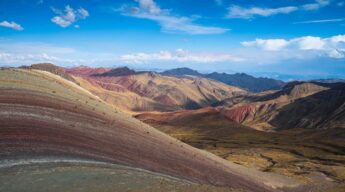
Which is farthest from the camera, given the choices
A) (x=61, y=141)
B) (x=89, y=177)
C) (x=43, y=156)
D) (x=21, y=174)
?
(x=61, y=141)

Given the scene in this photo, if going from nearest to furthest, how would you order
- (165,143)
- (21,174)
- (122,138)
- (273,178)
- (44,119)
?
1. (21,174)
2. (44,119)
3. (122,138)
4. (165,143)
5. (273,178)

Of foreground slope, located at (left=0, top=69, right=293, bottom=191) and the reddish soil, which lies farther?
the reddish soil

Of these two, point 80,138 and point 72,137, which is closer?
point 72,137

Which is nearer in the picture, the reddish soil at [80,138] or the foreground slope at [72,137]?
the foreground slope at [72,137]

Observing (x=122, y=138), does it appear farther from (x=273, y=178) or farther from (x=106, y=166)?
(x=273, y=178)

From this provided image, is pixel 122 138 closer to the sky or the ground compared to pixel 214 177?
closer to the sky

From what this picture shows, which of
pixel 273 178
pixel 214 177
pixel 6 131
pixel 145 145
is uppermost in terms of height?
pixel 6 131

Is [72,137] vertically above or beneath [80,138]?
above

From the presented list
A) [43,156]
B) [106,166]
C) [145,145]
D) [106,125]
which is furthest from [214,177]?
[43,156]
